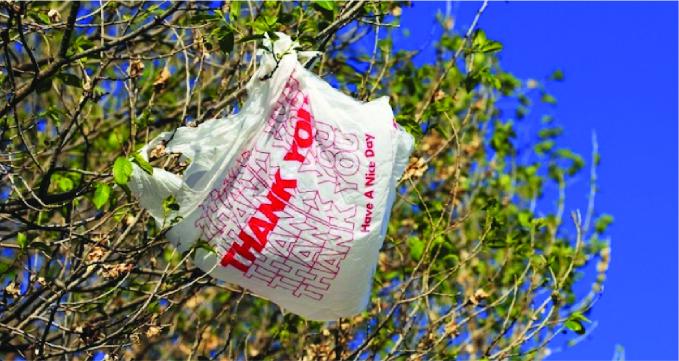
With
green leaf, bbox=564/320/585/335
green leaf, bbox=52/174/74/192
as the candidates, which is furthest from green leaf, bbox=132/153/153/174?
green leaf, bbox=564/320/585/335

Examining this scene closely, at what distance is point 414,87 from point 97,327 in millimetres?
2213

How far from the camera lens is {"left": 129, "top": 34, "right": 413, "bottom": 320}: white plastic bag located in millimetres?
2541

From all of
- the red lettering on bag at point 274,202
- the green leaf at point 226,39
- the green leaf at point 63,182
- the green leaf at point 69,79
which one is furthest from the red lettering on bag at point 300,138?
the green leaf at point 63,182

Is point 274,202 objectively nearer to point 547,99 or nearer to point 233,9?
point 233,9

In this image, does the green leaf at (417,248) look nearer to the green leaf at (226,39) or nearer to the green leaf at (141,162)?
the green leaf at (226,39)

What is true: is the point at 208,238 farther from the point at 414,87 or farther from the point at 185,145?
the point at 414,87

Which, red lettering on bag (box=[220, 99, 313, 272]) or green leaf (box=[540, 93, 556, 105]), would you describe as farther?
green leaf (box=[540, 93, 556, 105])

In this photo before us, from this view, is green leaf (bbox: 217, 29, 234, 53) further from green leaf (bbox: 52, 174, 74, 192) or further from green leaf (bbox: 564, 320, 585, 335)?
green leaf (bbox: 564, 320, 585, 335)

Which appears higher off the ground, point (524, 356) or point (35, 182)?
point (35, 182)

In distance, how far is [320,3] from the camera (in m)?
2.90

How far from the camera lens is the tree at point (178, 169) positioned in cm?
297

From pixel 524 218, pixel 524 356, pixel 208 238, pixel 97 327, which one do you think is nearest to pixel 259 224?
→ pixel 208 238

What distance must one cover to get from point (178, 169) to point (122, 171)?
49cm

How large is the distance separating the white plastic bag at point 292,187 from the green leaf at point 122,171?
106 millimetres
